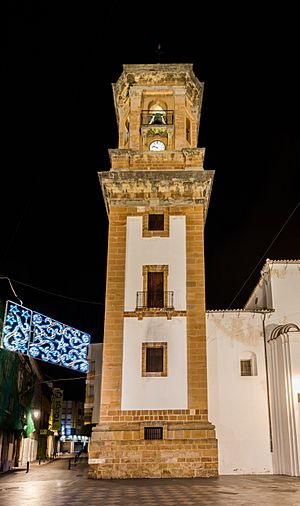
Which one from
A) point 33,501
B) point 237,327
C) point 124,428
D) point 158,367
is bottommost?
point 33,501

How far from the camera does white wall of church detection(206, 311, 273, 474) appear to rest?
22.8 metres

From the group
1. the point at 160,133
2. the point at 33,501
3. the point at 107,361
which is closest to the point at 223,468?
the point at 107,361

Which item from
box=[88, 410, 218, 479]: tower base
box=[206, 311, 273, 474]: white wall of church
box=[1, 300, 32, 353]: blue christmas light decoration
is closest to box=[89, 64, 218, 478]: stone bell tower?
box=[88, 410, 218, 479]: tower base

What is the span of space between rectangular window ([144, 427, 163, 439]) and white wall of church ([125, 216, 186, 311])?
493 cm

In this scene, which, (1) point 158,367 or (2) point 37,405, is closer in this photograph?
(1) point 158,367

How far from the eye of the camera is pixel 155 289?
23.1 meters

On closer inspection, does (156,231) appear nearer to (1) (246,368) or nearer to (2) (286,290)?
(2) (286,290)

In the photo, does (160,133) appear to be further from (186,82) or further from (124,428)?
(124,428)

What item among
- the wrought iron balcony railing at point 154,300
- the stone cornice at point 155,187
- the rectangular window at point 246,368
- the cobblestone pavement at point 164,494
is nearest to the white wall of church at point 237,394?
the rectangular window at point 246,368

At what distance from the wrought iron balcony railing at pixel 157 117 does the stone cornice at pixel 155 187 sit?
332cm

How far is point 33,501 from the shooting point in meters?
13.1

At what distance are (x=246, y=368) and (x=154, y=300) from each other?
5.57 meters

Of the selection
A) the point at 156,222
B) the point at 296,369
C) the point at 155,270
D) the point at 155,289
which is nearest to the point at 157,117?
the point at 156,222

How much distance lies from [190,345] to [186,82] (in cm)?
1329
